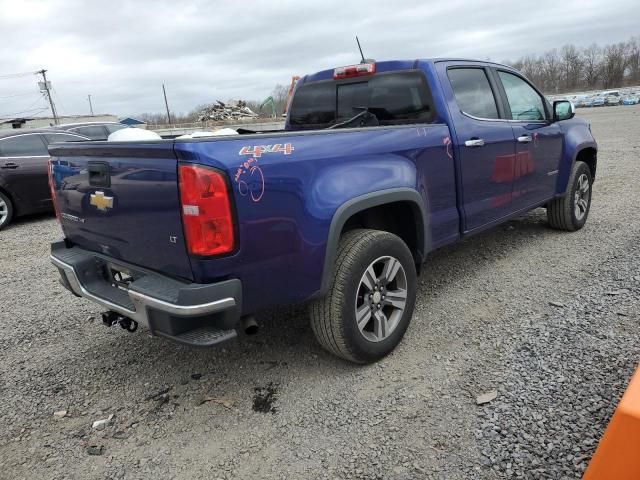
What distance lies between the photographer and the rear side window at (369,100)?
3.72 meters

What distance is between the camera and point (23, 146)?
8172mm

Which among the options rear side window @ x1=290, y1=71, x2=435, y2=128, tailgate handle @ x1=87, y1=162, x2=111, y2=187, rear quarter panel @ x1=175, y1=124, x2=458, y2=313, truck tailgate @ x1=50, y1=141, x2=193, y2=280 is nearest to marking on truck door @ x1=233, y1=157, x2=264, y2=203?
rear quarter panel @ x1=175, y1=124, x2=458, y2=313

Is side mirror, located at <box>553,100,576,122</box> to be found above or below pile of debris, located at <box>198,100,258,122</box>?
below

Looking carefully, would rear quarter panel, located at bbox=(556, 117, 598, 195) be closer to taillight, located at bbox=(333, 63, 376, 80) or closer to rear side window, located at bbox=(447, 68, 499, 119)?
rear side window, located at bbox=(447, 68, 499, 119)

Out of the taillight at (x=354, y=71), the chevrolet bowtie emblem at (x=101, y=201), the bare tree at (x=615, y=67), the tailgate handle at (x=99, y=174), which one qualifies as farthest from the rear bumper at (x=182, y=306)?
the bare tree at (x=615, y=67)

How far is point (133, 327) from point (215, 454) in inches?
38.0

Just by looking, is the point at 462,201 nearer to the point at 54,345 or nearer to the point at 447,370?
the point at 447,370

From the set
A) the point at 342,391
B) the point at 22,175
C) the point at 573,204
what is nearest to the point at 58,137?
the point at 22,175

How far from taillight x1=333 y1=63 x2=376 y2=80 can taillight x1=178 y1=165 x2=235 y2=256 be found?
2.19m

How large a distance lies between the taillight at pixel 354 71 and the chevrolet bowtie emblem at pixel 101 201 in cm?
228

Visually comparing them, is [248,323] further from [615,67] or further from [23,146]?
[615,67]

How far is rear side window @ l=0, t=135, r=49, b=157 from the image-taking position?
26.2 feet

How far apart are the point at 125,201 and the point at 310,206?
3.20ft

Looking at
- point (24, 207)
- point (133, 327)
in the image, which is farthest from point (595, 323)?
point (24, 207)
